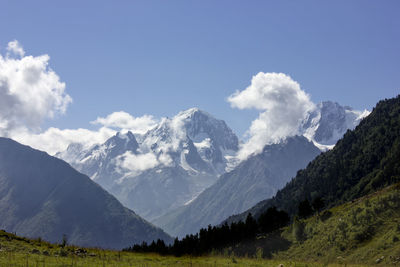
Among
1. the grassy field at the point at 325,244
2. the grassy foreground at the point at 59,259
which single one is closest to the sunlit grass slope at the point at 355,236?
the grassy field at the point at 325,244

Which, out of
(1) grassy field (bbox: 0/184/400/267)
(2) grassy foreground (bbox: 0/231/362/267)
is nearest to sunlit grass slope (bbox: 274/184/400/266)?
(1) grassy field (bbox: 0/184/400/267)

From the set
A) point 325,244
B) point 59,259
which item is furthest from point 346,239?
point 59,259

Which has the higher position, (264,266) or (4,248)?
(4,248)

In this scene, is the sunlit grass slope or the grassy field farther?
the sunlit grass slope

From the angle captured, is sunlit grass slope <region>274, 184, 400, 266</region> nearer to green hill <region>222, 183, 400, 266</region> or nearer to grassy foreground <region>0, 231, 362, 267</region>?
green hill <region>222, 183, 400, 266</region>

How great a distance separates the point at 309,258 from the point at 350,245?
8454 millimetres

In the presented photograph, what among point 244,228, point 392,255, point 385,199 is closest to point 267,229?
point 244,228

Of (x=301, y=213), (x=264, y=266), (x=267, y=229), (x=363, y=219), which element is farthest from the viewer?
(x=301, y=213)

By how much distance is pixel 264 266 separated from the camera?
1718 inches

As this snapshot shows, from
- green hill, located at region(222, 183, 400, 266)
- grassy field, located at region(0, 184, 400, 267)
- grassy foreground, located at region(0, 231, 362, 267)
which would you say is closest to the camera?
grassy foreground, located at region(0, 231, 362, 267)

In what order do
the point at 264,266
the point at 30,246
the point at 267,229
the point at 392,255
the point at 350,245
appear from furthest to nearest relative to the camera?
the point at 267,229
the point at 350,245
the point at 392,255
the point at 30,246
the point at 264,266

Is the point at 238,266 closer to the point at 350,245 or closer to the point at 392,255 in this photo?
the point at 392,255

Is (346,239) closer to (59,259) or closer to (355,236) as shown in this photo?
(355,236)

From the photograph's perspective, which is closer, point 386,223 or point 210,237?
point 386,223
